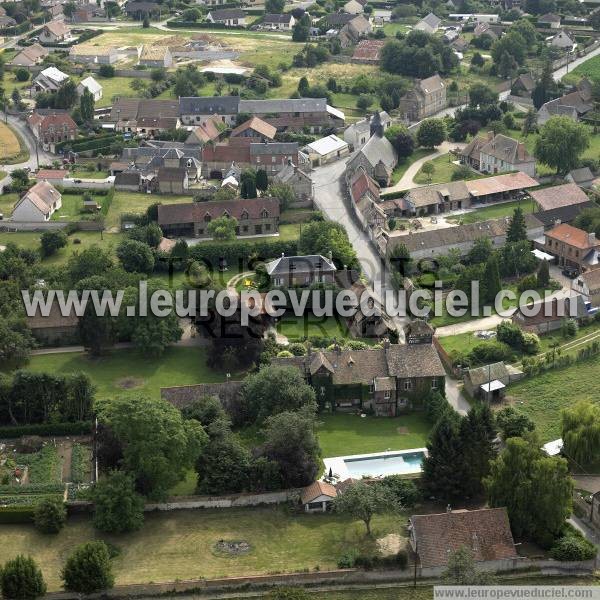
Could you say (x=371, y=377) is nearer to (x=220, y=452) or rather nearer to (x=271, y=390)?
(x=271, y=390)

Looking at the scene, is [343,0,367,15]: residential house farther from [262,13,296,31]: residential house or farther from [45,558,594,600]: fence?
[45,558,594,600]: fence

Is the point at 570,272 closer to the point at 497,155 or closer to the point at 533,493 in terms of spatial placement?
the point at 497,155

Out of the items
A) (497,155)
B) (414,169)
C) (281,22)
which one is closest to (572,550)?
(497,155)

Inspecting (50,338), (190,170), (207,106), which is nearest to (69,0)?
(207,106)

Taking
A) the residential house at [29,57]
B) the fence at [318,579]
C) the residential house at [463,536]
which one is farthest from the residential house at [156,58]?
the fence at [318,579]

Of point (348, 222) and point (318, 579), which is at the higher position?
point (318, 579)

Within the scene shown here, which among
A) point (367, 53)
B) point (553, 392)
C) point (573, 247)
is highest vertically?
point (573, 247)
